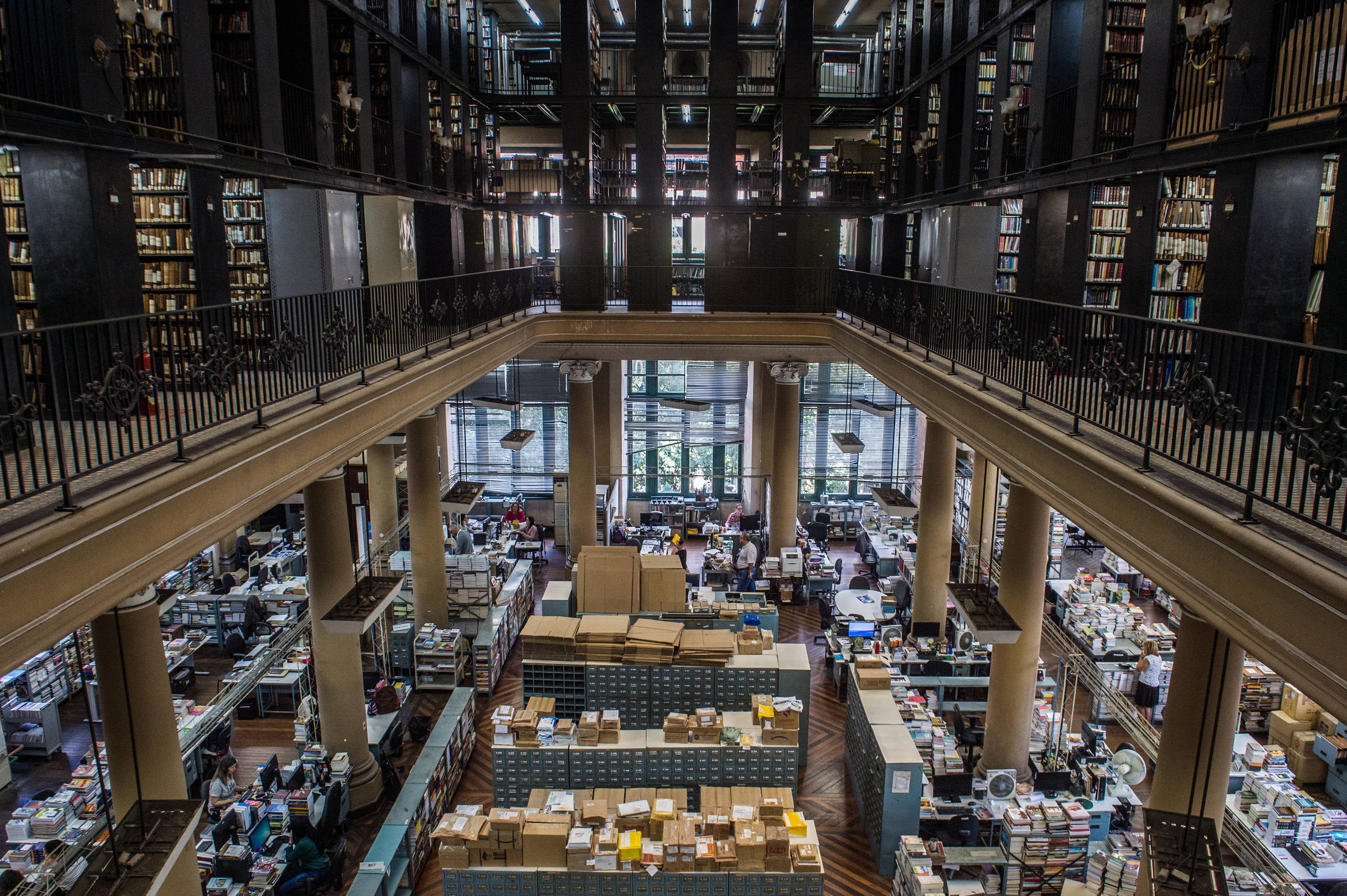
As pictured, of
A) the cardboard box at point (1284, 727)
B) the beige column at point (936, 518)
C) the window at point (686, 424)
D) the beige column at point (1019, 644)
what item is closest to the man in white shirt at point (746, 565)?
the beige column at point (936, 518)

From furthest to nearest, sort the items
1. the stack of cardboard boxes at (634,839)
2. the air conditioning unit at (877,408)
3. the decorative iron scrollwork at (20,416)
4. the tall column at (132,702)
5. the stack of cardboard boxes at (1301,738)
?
the air conditioning unit at (877,408), the stack of cardboard boxes at (1301,738), the stack of cardboard boxes at (634,839), the tall column at (132,702), the decorative iron scrollwork at (20,416)

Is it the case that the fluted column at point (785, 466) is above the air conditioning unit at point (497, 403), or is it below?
below

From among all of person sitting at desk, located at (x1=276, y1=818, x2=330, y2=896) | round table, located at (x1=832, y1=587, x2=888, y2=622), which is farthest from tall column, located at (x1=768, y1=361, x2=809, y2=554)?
person sitting at desk, located at (x1=276, y1=818, x2=330, y2=896)

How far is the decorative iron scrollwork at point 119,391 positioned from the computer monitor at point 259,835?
17.4 feet

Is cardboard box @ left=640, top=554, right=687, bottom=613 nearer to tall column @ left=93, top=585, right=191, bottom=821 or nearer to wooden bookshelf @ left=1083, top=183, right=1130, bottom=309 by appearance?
wooden bookshelf @ left=1083, top=183, right=1130, bottom=309

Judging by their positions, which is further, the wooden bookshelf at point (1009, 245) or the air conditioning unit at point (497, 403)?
the air conditioning unit at point (497, 403)

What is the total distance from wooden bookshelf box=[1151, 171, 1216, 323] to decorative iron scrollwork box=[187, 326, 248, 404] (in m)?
7.37

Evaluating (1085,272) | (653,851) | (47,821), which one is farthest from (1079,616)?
(47,821)

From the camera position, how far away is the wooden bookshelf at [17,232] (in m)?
6.71

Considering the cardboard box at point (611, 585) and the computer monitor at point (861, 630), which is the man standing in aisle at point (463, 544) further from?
the computer monitor at point (861, 630)

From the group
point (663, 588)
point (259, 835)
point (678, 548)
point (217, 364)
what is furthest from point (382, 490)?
point (217, 364)

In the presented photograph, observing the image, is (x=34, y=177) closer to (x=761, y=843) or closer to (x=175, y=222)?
(x=175, y=222)

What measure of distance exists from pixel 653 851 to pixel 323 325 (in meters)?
4.97

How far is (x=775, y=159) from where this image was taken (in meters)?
16.2
